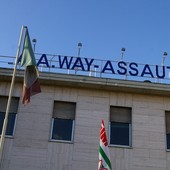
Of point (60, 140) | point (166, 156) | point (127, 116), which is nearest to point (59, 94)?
point (60, 140)

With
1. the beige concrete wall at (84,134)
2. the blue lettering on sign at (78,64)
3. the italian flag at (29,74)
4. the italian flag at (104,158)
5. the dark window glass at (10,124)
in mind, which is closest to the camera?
the italian flag at (29,74)

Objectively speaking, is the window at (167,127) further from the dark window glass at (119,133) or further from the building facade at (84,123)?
the dark window glass at (119,133)

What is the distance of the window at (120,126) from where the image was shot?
15893 millimetres

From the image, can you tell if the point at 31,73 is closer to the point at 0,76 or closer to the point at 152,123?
the point at 0,76

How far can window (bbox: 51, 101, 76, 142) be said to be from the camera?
621 inches

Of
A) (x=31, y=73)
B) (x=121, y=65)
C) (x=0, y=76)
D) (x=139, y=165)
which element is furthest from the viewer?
(x=121, y=65)

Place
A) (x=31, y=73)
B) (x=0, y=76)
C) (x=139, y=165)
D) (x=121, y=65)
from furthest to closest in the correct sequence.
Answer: (x=121, y=65)
(x=0, y=76)
(x=139, y=165)
(x=31, y=73)

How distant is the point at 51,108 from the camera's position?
1612 cm

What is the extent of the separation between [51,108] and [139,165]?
181 inches

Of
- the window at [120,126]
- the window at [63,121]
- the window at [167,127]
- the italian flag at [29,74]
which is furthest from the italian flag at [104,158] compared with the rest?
the window at [167,127]

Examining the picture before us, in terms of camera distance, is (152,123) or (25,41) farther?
(152,123)

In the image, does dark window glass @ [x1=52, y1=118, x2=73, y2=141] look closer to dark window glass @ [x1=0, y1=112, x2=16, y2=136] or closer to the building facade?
the building facade

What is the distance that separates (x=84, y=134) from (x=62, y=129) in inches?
41.5

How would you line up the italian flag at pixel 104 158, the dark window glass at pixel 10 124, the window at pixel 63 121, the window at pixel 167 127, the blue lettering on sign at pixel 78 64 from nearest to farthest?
the italian flag at pixel 104 158 < the dark window glass at pixel 10 124 < the window at pixel 63 121 < the window at pixel 167 127 < the blue lettering on sign at pixel 78 64
